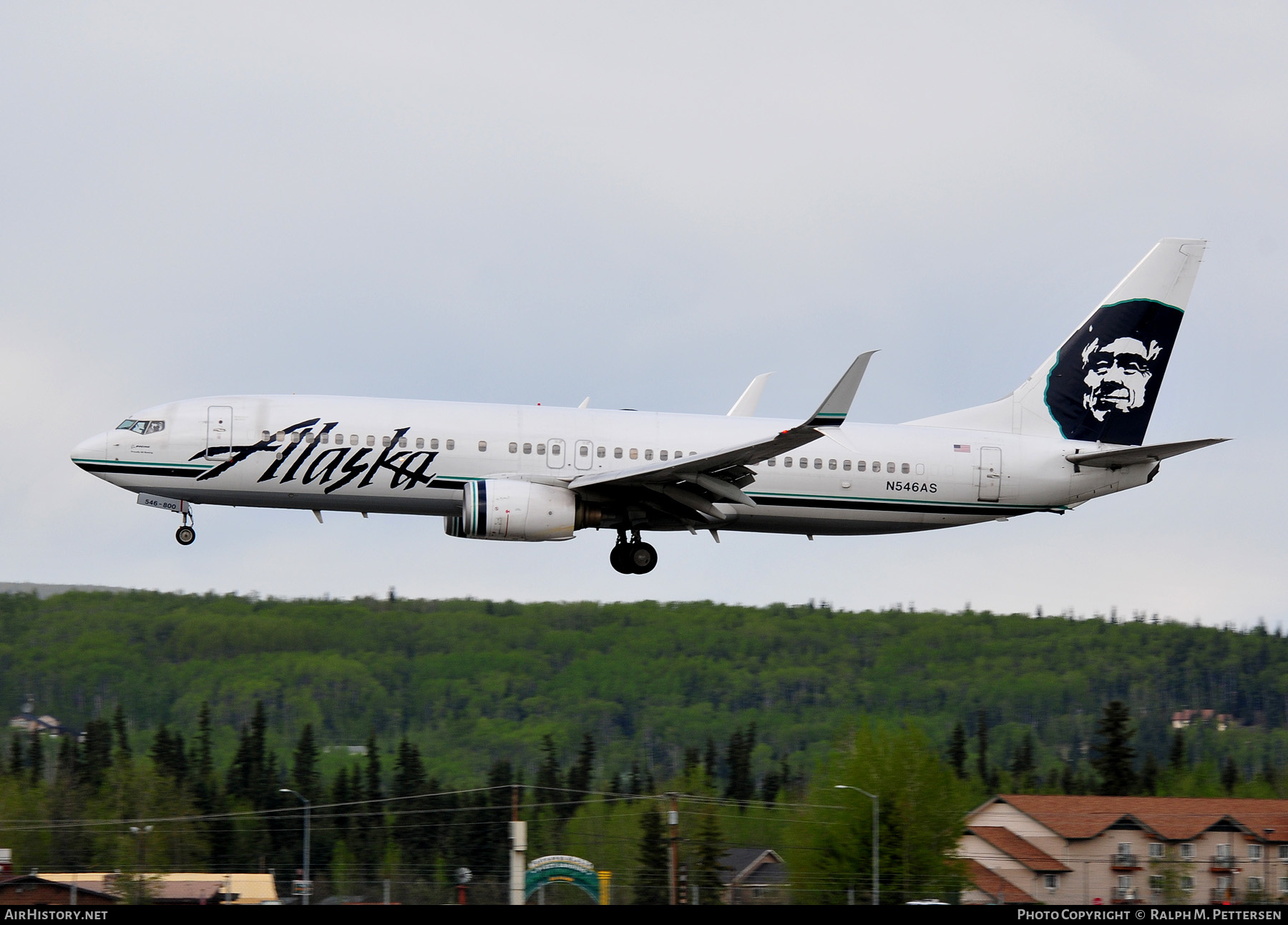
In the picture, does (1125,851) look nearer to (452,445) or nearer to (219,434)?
(452,445)

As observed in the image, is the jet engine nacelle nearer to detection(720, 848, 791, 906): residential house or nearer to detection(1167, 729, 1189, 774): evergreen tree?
detection(720, 848, 791, 906): residential house

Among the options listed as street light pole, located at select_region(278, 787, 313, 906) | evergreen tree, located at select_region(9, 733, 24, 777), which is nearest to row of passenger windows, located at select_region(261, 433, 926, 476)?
street light pole, located at select_region(278, 787, 313, 906)

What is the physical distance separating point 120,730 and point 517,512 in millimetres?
56489

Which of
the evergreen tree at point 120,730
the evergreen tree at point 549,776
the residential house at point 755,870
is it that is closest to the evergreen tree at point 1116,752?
the residential house at point 755,870

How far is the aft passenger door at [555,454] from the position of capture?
113ft

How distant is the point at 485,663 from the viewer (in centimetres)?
8056

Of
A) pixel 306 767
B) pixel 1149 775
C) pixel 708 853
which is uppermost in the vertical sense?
pixel 306 767

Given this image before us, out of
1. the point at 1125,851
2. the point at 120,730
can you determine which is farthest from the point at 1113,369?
the point at 120,730

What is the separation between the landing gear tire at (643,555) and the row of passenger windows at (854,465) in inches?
150

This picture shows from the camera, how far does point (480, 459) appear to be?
33.9m

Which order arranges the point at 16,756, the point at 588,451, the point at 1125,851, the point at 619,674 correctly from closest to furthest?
the point at 588,451, the point at 1125,851, the point at 16,756, the point at 619,674

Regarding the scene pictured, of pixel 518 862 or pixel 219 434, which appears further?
pixel 518 862
